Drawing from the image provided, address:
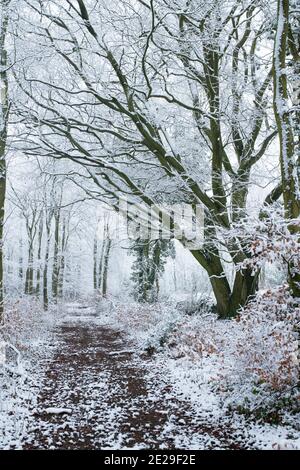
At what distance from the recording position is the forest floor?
436 cm

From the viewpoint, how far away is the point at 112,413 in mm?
5332

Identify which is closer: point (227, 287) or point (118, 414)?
point (118, 414)

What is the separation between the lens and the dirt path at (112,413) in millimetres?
4383

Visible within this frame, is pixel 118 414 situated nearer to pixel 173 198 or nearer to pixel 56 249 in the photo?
pixel 173 198

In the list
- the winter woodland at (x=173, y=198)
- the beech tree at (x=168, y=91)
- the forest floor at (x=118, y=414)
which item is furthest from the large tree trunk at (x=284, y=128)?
the forest floor at (x=118, y=414)

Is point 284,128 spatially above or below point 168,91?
below

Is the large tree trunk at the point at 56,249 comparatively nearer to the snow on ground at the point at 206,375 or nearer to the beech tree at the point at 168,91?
the beech tree at the point at 168,91

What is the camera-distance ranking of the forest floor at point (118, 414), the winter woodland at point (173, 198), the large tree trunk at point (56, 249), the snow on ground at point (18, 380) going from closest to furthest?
the forest floor at point (118, 414) < the snow on ground at point (18, 380) < the winter woodland at point (173, 198) < the large tree trunk at point (56, 249)

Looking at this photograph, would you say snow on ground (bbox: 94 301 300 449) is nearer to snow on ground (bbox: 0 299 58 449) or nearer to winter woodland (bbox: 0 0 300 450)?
winter woodland (bbox: 0 0 300 450)

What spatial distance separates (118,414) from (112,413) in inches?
3.6

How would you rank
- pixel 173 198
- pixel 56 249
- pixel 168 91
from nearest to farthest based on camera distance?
1. pixel 168 91
2. pixel 173 198
3. pixel 56 249

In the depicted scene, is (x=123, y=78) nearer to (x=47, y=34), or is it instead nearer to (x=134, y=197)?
(x=47, y=34)

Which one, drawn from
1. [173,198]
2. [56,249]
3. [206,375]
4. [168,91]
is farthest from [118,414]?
[56,249]
